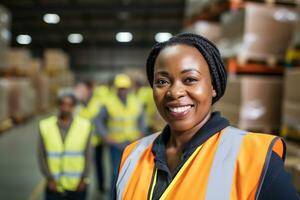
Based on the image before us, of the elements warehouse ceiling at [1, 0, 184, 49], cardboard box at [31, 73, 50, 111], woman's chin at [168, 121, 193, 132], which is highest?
warehouse ceiling at [1, 0, 184, 49]

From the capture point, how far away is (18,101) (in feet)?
41.3

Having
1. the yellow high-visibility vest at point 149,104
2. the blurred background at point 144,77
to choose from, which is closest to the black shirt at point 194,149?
the blurred background at point 144,77

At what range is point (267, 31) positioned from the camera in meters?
4.50

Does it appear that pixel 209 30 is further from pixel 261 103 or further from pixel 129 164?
pixel 129 164

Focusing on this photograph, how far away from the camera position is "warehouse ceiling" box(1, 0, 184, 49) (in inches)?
656

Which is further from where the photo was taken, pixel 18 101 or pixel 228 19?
pixel 18 101

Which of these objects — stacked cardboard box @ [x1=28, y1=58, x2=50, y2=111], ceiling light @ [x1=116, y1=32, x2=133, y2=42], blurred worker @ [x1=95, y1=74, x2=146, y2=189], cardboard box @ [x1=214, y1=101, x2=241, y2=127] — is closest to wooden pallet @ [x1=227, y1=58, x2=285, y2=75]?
cardboard box @ [x1=214, y1=101, x2=241, y2=127]

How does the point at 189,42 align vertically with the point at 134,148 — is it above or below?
above

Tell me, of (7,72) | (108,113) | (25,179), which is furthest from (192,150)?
(7,72)

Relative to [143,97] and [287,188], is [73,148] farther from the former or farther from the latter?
[143,97]

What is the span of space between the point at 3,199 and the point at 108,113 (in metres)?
2.16

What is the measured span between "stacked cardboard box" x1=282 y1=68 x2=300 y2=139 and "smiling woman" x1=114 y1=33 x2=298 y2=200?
251cm

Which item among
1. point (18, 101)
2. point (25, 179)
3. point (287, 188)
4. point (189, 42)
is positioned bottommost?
point (25, 179)

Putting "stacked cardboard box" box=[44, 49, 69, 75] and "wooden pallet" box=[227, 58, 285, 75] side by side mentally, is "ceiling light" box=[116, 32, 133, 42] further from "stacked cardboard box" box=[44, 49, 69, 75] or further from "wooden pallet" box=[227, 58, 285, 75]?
"wooden pallet" box=[227, 58, 285, 75]
